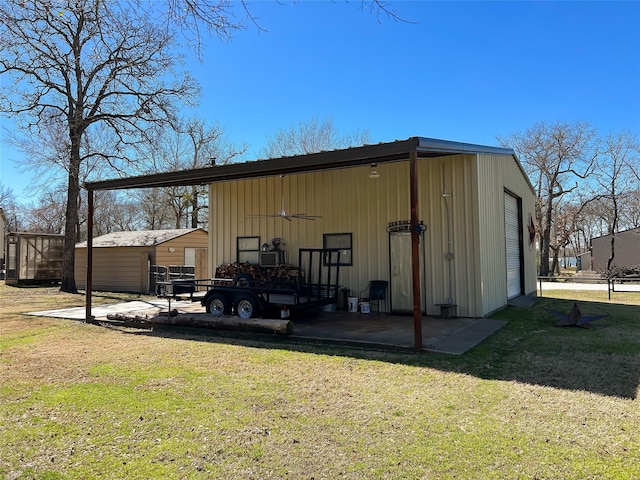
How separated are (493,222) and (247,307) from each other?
19.6 ft

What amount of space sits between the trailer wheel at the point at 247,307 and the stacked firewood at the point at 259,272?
129 centimetres

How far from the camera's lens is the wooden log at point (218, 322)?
7.30 m

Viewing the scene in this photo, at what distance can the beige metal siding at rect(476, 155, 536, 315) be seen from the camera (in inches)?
357

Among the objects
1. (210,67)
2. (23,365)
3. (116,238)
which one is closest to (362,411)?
(210,67)

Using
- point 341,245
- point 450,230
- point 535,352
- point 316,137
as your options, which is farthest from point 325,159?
point 316,137

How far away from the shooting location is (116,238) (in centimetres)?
1883

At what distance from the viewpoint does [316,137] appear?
25312 mm

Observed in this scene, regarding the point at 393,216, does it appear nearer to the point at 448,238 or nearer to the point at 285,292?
the point at 448,238

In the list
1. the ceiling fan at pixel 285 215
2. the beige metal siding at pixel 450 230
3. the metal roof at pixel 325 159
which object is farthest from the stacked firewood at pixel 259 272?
the beige metal siding at pixel 450 230

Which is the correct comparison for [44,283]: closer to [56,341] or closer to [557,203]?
[56,341]

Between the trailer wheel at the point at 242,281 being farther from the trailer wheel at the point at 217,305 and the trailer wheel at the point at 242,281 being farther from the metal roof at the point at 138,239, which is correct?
the metal roof at the point at 138,239

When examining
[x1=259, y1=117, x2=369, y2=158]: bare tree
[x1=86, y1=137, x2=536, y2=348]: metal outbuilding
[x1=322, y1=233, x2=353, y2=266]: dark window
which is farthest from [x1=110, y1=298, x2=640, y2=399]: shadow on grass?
[x1=259, y1=117, x2=369, y2=158]: bare tree

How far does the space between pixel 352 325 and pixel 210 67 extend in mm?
5204

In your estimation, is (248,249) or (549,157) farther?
(549,157)
